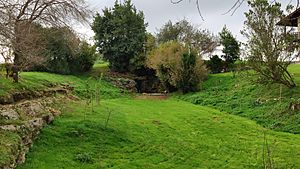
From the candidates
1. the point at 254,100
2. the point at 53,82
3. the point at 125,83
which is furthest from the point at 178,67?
the point at 53,82

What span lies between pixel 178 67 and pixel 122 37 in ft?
34.3

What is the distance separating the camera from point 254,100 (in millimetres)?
22844

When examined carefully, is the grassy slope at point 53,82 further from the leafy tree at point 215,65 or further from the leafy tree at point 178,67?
the leafy tree at point 215,65

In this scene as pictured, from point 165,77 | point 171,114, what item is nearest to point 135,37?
point 165,77

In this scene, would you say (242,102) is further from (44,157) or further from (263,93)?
(44,157)

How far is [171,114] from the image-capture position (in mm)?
18719

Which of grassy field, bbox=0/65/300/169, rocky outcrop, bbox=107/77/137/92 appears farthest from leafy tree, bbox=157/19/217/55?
grassy field, bbox=0/65/300/169

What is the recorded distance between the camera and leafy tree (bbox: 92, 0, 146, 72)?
1535 inches

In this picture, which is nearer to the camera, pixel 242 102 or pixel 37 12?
pixel 37 12

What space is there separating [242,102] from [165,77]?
11268 millimetres

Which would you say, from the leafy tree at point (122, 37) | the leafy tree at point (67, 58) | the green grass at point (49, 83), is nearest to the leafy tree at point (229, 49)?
the leafy tree at point (122, 37)

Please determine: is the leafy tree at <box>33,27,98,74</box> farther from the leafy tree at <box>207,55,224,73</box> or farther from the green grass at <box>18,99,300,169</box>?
the green grass at <box>18,99,300,169</box>

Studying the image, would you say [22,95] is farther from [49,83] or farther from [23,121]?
[49,83]

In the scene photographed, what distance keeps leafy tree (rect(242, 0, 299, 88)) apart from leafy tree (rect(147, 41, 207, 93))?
7.72 meters
